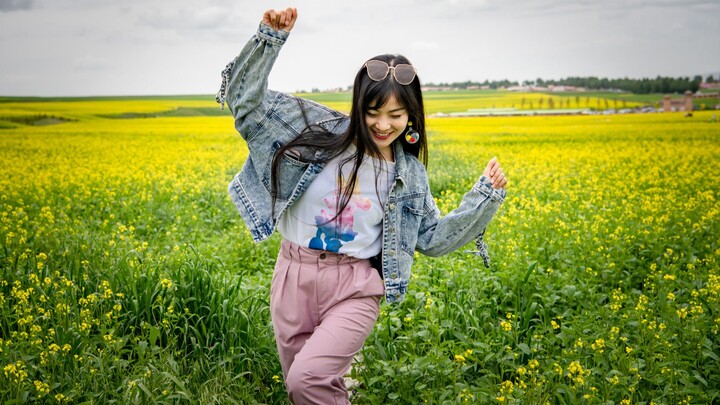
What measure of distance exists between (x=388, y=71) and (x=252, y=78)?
56cm

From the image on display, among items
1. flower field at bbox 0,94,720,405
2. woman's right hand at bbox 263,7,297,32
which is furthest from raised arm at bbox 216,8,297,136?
flower field at bbox 0,94,720,405

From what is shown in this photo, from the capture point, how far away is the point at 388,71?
9.04 ft

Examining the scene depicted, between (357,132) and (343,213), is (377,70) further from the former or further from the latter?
(343,213)

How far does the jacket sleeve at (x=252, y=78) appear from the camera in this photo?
2.75m

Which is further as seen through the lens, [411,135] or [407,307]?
[407,307]

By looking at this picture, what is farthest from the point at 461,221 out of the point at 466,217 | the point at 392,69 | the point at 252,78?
the point at 252,78

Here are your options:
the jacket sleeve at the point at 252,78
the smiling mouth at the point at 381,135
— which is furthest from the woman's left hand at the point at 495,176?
the jacket sleeve at the point at 252,78

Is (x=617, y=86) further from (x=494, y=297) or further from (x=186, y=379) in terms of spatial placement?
(x=186, y=379)

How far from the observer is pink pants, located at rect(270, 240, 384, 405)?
2.56 meters

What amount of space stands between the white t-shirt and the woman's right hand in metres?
0.57

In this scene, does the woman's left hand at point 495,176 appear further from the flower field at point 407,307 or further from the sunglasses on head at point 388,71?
the flower field at point 407,307

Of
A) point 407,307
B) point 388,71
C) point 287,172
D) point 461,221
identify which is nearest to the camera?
point 388,71

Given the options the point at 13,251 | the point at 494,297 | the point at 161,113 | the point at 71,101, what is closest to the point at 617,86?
the point at 161,113

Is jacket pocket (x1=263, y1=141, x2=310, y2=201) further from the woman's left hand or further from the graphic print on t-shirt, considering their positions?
the woman's left hand
